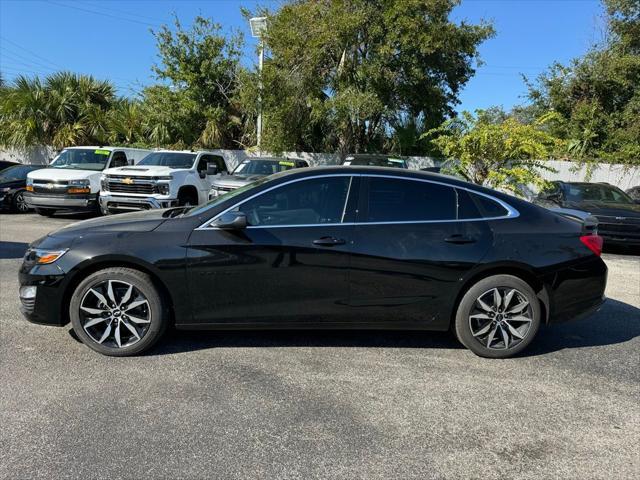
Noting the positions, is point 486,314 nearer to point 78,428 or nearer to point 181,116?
point 78,428

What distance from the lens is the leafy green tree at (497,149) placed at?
10109mm

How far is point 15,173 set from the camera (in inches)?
567

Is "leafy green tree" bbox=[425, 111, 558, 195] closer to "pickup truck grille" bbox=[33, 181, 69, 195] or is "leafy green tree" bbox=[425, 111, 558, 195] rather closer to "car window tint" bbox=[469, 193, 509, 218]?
"car window tint" bbox=[469, 193, 509, 218]

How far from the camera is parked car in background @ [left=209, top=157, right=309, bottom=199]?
12.1 meters

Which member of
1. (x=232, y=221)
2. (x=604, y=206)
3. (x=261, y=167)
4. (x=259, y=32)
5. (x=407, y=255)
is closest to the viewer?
(x=232, y=221)

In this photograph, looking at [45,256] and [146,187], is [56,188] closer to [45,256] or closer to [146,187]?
[146,187]

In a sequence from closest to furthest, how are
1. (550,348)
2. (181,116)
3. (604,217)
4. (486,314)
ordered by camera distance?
(486,314)
(550,348)
(604,217)
(181,116)

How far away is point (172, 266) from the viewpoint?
4102mm

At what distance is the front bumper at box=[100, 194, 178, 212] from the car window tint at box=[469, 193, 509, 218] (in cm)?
862

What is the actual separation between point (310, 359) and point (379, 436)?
125cm

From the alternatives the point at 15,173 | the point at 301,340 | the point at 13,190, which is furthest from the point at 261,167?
the point at 301,340

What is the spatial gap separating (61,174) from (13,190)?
2198 millimetres

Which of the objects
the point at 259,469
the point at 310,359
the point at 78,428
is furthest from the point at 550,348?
the point at 78,428

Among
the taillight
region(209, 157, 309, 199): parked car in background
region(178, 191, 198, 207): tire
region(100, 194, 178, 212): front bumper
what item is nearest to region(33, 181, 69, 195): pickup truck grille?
region(100, 194, 178, 212): front bumper
